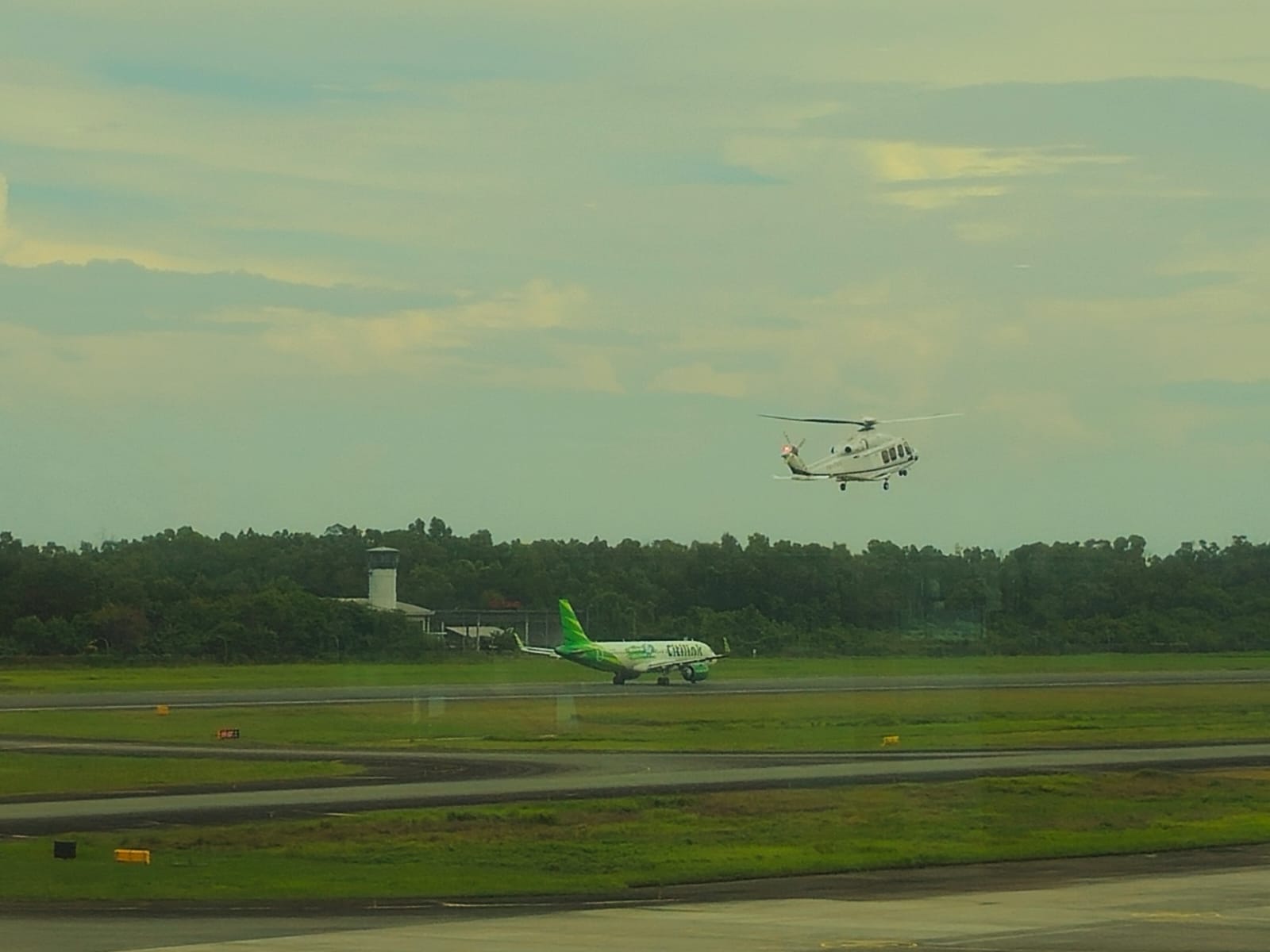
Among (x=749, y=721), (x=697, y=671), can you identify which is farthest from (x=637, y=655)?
(x=749, y=721)

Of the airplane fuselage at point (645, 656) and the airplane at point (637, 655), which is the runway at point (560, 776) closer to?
the airplane at point (637, 655)

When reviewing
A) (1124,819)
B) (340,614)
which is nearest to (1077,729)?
(1124,819)

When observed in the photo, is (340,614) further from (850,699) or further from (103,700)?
(850,699)

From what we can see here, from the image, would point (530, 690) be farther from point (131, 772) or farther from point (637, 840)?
point (637, 840)

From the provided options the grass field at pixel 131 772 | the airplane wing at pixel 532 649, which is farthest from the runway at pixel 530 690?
the grass field at pixel 131 772

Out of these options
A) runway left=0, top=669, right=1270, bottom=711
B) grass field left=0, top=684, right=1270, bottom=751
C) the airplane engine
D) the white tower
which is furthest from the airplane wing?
grass field left=0, top=684, right=1270, bottom=751

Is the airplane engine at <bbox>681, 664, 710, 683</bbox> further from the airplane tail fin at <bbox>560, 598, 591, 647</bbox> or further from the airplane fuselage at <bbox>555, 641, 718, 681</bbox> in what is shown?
the airplane tail fin at <bbox>560, 598, 591, 647</bbox>
